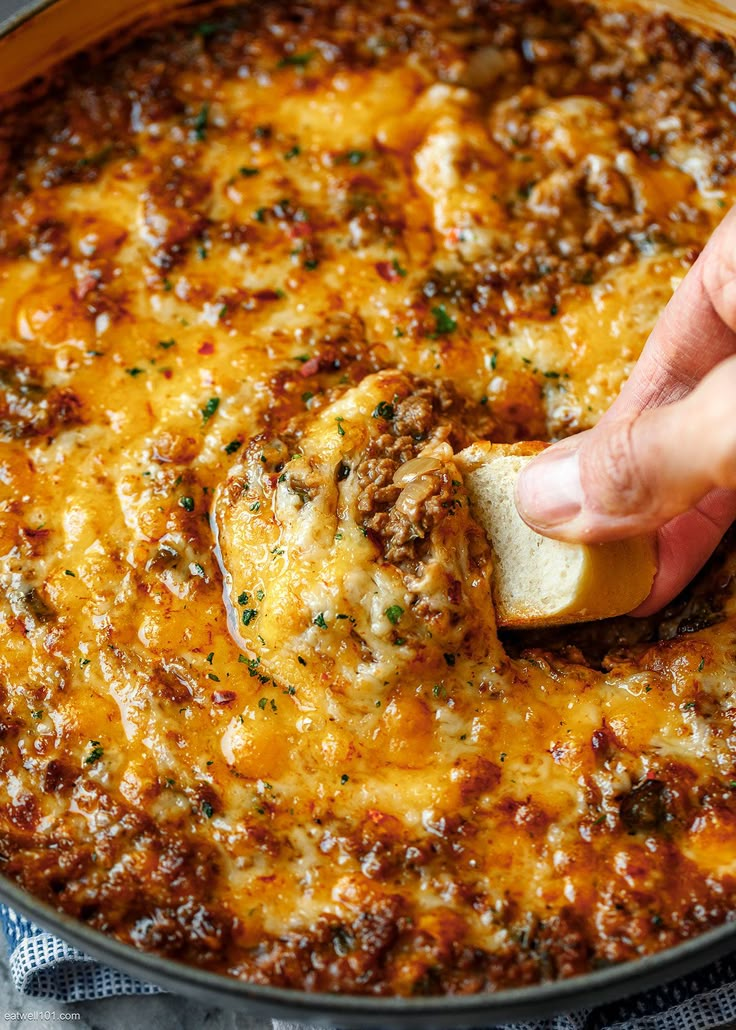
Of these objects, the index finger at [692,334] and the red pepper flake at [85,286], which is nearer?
the index finger at [692,334]

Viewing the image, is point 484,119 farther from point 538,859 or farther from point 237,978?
point 237,978

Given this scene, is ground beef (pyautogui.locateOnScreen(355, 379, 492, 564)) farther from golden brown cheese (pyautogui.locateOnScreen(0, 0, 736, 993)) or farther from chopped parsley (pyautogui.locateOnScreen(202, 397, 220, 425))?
chopped parsley (pyautogui.locateOnScreen(202, 397, 220, 425))

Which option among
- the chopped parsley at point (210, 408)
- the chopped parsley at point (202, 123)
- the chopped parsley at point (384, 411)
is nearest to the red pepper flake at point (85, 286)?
the chopped parsley at point (210, 408)

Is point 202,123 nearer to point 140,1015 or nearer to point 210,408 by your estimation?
point 210,408

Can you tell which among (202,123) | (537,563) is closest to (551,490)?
(537,563)

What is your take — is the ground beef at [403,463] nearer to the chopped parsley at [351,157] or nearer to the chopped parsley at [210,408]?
the chopped parsley at [210,408]

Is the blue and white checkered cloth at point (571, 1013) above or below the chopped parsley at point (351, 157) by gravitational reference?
below

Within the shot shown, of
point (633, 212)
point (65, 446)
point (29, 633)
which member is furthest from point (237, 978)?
point (633, 212)
